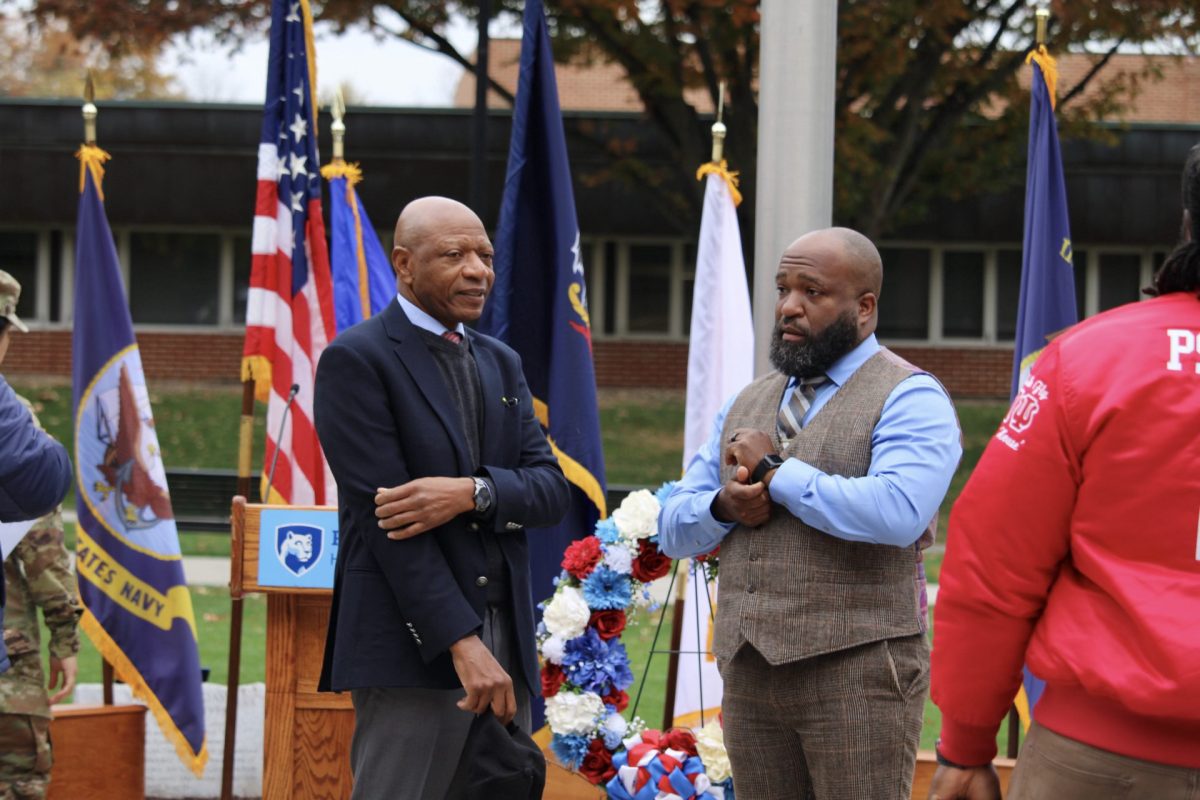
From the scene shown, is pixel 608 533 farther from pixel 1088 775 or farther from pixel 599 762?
pixel 1088 775

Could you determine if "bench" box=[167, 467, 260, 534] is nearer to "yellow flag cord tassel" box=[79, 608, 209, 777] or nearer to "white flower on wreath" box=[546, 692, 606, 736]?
"yellow flag cord tassel" box=[79, 608, 209, 777]

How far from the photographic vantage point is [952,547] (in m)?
2.62

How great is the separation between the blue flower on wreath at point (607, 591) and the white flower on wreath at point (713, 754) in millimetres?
495

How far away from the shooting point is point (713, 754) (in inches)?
185

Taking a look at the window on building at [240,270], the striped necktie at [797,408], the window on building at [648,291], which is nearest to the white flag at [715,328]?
the striped necktie at [797,408]

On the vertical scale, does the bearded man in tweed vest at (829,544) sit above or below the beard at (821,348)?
below

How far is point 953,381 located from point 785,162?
1784 cm

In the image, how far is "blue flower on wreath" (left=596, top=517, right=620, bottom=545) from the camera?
4.88 metres

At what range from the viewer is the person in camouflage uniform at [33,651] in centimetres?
479

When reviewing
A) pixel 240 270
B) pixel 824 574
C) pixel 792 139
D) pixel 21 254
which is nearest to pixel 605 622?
pixel 824 574

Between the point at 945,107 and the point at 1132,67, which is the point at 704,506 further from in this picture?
the point at 1132,67

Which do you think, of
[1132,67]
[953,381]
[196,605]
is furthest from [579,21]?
[1132,67]

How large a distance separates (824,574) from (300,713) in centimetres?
242

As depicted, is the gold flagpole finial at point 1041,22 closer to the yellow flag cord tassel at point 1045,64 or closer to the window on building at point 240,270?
the yellow flag cord tassel at point 1045,64
